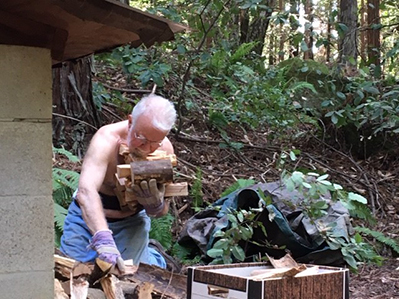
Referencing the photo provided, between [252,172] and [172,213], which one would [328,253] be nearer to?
[172,213]

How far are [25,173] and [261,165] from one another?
230 inches

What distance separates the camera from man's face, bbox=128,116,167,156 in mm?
3559

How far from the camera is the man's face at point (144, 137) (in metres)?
3.56

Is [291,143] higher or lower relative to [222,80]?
lower

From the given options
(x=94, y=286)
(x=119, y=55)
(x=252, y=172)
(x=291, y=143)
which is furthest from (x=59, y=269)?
(x=291, y=143)

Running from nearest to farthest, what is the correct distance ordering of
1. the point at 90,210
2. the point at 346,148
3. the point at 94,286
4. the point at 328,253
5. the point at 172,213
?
the point at 94,286
the point at 90,210
the point at 328,253
the point at 172,213
the point at 346,148

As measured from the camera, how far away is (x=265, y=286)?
243 cm

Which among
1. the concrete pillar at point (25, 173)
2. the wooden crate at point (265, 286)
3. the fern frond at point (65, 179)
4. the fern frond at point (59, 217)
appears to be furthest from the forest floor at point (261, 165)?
the concrete pillar at point (25, 173)

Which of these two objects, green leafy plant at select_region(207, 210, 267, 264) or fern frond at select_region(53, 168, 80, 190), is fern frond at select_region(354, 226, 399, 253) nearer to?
green leafy plant at select_region(207, 210, 267, 264)

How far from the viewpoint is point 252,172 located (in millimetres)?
7484

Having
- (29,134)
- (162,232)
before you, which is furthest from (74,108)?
(29,134)

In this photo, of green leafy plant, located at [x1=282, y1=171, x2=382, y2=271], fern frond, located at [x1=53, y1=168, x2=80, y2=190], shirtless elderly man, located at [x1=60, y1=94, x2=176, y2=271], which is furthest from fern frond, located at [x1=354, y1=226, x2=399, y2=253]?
fern frond, located at [x1=53, y1=168, x2=80, y2=190]

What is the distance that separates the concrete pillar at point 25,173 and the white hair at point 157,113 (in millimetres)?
1393

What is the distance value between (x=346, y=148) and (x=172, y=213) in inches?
141
